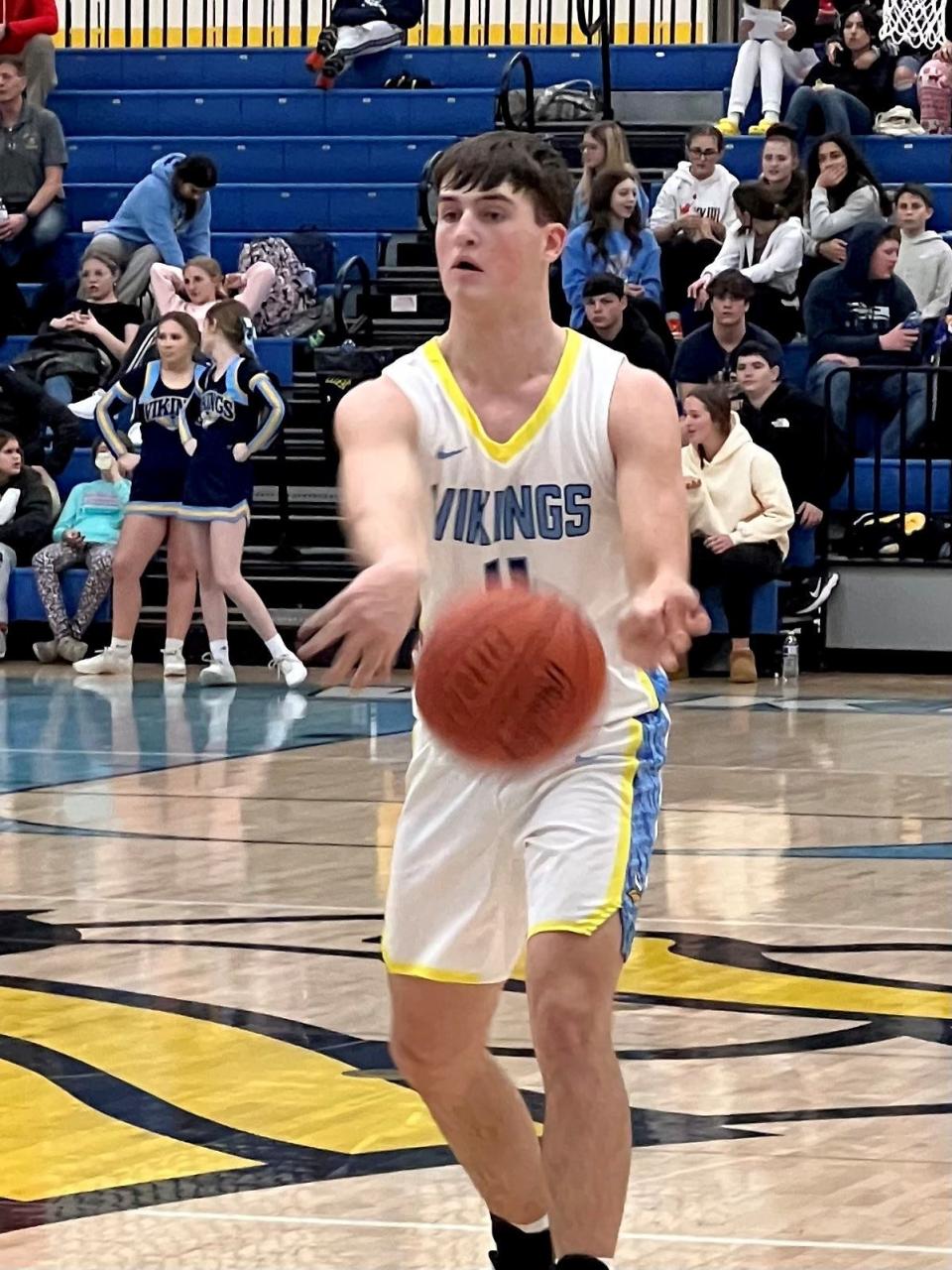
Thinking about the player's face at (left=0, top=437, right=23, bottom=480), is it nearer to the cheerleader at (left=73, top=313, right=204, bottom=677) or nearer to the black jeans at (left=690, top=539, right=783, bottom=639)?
the cheerleader at (left=73, top=313, right=204, bottom=677)

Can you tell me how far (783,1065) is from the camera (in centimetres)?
512

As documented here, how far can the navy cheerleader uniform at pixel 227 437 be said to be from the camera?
44.0 feet

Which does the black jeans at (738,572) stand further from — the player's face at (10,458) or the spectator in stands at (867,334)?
the player's face at (10,458)

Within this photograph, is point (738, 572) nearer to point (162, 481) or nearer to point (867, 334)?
point (867, 334)

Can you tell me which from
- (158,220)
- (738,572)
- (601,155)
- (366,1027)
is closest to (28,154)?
(158,220)

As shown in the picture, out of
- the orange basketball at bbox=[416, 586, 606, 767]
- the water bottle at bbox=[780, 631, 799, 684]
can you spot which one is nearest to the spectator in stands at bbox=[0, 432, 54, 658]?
the water bottle at bbox=[780, 631, 799, 684]

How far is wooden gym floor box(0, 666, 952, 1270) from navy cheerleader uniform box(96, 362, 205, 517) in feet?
11.5

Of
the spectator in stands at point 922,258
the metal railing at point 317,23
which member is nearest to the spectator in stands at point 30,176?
the metal railing at point 317,23

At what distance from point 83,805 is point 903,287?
7.57 m

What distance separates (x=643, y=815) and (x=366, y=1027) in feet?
6.03

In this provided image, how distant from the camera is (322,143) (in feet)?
62.3

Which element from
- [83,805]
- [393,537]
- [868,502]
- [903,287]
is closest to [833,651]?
[868,502]

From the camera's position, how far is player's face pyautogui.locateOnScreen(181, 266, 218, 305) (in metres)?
14.6

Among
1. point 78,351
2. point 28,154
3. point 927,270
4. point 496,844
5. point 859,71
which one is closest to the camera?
point 496,844
